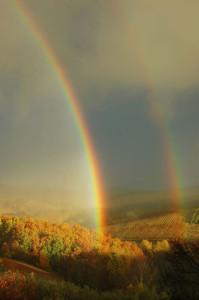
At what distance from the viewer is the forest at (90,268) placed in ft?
50.3

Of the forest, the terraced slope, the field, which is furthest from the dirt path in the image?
the terraced slope

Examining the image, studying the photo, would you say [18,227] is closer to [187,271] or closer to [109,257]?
[109,257]

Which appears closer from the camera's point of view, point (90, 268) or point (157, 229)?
point (90, 268)

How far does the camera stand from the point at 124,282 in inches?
1056

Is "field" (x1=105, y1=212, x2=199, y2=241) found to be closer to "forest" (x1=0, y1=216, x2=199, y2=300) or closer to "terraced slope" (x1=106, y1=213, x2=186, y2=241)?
"terraced slope" (x1=106, y1=213, x2=186, y2=241)

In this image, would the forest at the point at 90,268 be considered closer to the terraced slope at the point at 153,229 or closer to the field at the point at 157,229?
the field at the point at 157,229

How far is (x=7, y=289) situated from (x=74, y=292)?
383 centimetres

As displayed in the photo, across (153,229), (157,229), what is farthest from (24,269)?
(153,229)

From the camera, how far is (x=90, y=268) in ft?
104

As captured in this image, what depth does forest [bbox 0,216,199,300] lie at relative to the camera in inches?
604

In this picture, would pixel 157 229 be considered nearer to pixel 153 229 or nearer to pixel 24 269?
pixel 153 229

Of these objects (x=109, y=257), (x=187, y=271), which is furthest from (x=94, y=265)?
(x=187, y=271)

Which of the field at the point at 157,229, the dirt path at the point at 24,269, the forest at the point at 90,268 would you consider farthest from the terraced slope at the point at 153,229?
the dirt path at the point at 24,269

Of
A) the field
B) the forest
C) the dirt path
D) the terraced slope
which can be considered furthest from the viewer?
the terraced slope
